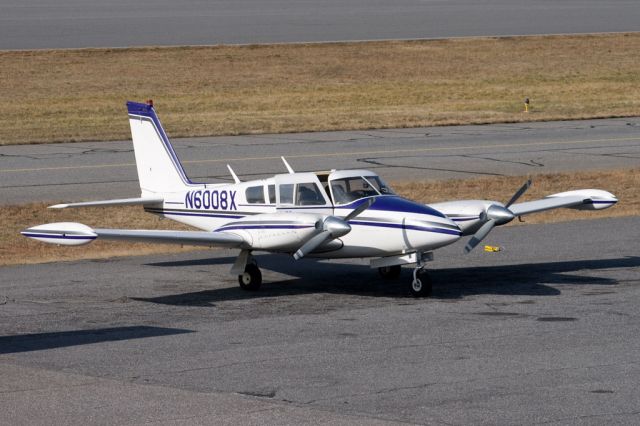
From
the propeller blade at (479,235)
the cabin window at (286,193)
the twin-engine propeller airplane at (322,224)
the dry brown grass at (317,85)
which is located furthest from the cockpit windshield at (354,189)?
the dry brown grass at (317,85)

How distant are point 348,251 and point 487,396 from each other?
681 centimetres

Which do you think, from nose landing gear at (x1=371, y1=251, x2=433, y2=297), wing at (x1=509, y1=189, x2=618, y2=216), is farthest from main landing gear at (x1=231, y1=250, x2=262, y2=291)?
wing at (x1=509, y1=189, x2=618, y2=216)

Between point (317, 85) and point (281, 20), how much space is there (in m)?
22.6

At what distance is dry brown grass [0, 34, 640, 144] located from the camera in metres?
46.9

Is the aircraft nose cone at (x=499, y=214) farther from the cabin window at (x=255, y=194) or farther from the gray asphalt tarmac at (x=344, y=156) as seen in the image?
the gray asphalt tarmac at (x=344, y=156)

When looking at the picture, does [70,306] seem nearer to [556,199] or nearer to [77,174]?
[556,199]

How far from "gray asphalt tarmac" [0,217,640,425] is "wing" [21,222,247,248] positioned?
3.27 ft

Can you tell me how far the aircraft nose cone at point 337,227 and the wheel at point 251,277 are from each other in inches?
82.0

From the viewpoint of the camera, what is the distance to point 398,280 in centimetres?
2158

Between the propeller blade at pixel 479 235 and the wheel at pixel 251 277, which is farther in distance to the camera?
the wheel at pixel 251 277

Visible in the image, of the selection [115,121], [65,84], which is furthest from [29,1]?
[115,121]

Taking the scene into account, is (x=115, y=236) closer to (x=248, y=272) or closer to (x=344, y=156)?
(x=248, y=272)

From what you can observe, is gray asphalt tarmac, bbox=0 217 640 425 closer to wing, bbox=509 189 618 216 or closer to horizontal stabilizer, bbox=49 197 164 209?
wing, bbox=509 189 618 216

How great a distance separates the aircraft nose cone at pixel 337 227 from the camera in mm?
18944
